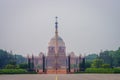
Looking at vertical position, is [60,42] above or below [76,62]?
above

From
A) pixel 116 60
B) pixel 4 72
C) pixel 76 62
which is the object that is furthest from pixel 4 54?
pixel 4 72

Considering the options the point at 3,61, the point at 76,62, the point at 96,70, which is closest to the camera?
the point at 96,70

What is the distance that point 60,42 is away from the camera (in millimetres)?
111062

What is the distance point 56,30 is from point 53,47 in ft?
78.1

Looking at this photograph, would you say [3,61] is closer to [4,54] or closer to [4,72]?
[4,54]

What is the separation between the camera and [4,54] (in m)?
93.4

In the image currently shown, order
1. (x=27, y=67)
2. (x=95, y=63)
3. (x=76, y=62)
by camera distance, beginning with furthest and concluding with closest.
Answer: (x=76, y=62), (x=95, y=63), (x=27, y=67)

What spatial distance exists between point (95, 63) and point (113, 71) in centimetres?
1765

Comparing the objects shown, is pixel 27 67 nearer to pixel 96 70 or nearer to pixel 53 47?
pixel 96 70

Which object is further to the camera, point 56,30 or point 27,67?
point 56,30

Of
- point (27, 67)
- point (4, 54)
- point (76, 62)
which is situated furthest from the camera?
point (76, 62)

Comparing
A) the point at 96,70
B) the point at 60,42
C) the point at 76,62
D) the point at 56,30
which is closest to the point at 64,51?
the point at 60,42

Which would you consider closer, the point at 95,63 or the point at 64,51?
the point at 95,63

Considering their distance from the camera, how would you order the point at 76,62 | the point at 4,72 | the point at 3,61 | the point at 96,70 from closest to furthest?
the point at 4,72 < the point at 96,70 < the point at 3,61 < the point at 76,62
